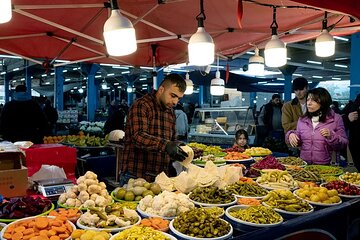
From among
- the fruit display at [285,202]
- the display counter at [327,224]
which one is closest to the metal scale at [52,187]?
the display counter at [327,224]

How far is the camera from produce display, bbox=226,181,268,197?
9.22 ft

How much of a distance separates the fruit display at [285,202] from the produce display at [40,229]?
1467mm

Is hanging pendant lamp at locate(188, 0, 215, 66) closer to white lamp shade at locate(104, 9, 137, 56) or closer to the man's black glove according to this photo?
white lamp shade at locate(104, 9, 137, 56)

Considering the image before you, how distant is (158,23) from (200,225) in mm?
3792

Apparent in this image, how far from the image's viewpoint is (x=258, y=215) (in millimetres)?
2244

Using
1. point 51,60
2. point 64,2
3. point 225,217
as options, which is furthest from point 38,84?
point 225,217

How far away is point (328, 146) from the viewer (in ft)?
13.4

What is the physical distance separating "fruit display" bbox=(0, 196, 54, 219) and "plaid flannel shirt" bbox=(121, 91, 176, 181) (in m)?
1.07

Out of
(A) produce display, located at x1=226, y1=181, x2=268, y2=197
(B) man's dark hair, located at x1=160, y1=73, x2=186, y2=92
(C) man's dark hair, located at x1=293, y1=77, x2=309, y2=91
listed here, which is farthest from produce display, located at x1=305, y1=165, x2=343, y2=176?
(B) man's dark hair, located at x1=160, y1=73, x2=186, y2=92

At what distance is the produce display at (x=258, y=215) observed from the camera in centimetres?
220

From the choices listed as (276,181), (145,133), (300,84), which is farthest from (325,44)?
(145,133)

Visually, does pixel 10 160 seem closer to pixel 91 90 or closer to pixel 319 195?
pixel 319 195

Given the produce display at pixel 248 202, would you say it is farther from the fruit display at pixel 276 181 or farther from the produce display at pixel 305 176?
the produce display at pixel 305 176

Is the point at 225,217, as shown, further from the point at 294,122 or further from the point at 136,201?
the point at 294,122
